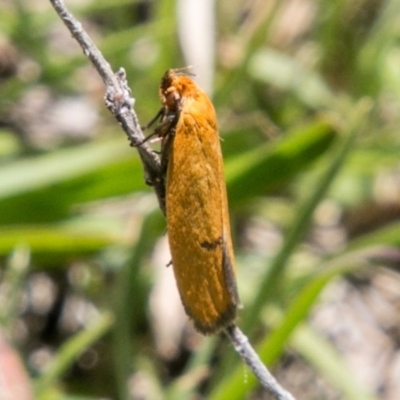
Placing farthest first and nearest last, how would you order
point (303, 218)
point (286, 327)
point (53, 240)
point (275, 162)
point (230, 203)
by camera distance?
point (230, 203) → point (275, 162) → point (53, 240) → point (303, 218) → point (286, 327)

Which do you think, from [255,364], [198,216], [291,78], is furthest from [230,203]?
[255,364]

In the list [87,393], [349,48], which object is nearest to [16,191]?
[87,393]

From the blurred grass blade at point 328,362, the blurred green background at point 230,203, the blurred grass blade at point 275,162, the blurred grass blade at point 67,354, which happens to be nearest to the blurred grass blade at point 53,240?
the blurred green background at point 230,203

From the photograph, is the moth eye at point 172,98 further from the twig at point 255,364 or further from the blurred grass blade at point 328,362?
the blurred grass blade at point 328,362

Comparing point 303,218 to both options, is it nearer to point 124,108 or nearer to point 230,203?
point 230,203

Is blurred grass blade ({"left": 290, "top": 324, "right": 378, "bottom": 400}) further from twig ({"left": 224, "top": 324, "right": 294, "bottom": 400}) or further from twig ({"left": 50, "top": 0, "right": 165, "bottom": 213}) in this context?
twig ({"left": 50, "top": 0, "right": 165, "bottom": 213})

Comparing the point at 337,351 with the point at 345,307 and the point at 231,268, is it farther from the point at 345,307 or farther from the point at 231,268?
the point at 231,268
